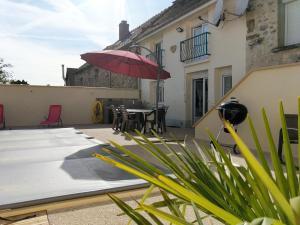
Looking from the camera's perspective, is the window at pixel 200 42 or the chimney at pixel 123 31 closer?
the window at pixel 200 42

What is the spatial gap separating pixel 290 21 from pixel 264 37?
86 cm

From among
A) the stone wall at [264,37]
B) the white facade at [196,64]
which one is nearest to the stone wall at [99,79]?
the white facade at [196,64]

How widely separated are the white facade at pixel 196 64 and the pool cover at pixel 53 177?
6.83 m

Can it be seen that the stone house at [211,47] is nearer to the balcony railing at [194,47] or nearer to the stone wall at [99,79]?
the balcony railing at [194,47]

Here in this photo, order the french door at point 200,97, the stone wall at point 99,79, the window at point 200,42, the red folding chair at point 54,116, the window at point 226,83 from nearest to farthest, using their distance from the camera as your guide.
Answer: the window at point 226,83 → the window at point 200,42 → the french door at point 200,97 → the red folding chair at point 54,116 → the stone wall at point 99,79

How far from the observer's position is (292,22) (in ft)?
28.4

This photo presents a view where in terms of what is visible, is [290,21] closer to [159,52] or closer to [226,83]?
[226,83]

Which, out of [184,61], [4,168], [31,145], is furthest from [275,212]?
[184,61]

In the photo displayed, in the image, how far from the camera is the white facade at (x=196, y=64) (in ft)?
33.8

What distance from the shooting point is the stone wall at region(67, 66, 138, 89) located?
1912cm

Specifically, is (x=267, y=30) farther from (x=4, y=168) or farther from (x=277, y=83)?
(x=4, y=168)

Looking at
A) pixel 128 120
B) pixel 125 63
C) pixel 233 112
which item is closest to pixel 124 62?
pixel 125 63

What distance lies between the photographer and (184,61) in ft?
43.1

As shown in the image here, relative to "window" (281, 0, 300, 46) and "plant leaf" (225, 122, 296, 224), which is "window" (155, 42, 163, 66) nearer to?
"window" (281, 0, 300, 46)
